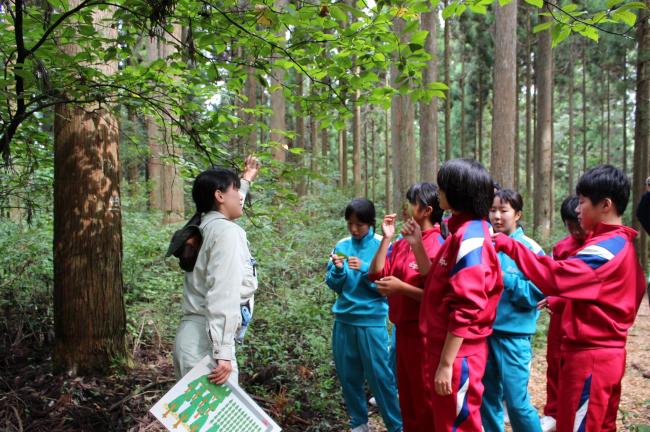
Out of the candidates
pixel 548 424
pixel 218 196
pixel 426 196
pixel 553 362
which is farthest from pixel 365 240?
pixel 548 424

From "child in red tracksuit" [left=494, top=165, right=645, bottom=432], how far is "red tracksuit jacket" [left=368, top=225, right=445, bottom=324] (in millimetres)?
725

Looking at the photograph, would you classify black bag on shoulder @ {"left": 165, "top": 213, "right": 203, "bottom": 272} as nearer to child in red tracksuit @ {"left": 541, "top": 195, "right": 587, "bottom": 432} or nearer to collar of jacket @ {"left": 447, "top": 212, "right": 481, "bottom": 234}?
collar of jacket @ {"left": 447, "top": 212, "right": 481, "bottom": 234}

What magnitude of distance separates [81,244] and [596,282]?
12.1 ft

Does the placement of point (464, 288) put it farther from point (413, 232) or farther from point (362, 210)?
point (362, 210)

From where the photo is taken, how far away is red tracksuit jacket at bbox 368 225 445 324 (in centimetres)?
333

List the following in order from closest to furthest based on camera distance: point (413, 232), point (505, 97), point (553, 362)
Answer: point (413, 232) → point (553, 362) → point (505, 97)

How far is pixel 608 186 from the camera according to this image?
2.73 meters

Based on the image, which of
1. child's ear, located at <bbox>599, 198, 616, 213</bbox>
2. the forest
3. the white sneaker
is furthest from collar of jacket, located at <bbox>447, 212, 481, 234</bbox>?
the white sneaker

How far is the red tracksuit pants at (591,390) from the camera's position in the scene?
2588 mm

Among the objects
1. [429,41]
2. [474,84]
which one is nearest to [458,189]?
[429,41]

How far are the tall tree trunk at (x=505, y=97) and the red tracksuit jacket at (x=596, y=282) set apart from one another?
617 centimetres

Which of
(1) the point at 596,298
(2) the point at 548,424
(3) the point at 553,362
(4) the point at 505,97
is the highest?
(4) the point at 505,97

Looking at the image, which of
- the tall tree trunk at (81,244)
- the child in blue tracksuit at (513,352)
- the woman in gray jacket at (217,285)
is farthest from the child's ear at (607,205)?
the tall tree trunk at (81,244)

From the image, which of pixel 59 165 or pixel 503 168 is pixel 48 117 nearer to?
pixel 59 165
